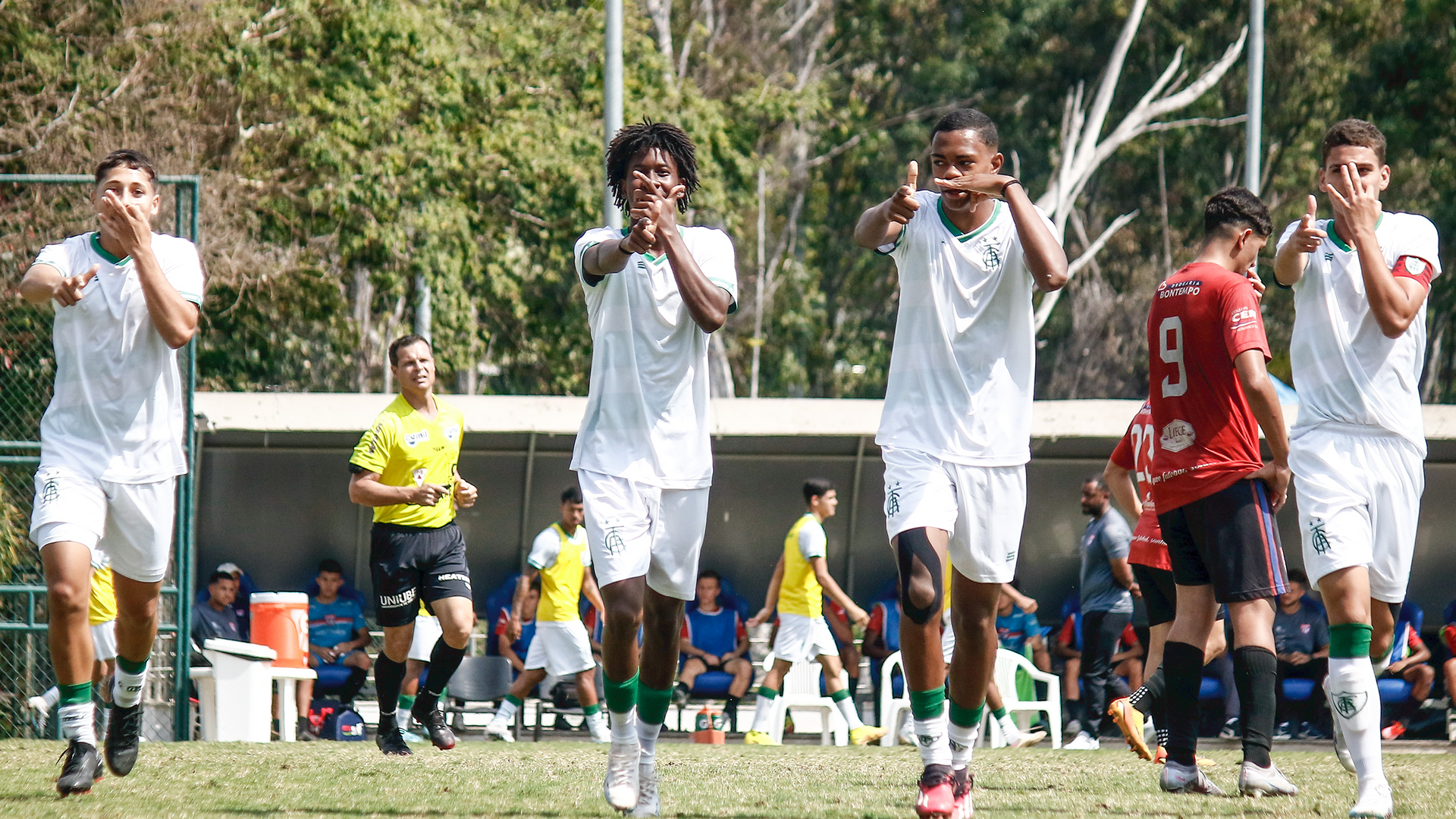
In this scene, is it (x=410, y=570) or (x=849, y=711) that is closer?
(x=410, y=570)

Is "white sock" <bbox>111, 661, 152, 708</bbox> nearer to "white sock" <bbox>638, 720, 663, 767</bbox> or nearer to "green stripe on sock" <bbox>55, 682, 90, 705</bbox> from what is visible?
"green stripe on sock" <bbox>55, 682, 90, 705</bbox>

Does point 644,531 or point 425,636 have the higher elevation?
point 644,531

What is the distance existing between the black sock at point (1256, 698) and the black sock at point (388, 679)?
16.0ft

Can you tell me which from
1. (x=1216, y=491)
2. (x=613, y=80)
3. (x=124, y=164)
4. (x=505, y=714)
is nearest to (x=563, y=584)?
(x=505, y=714)

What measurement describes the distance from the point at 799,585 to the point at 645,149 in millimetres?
7708

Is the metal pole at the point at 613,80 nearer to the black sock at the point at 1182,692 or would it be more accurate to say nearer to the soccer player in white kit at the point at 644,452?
the soccer player in white kit at the point at 644,452

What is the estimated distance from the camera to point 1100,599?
11.9 m

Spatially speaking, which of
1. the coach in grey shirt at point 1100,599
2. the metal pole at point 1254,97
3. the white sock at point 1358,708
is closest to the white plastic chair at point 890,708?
the coach in grey shirt at point 1100,599

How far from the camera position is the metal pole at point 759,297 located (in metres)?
30.2

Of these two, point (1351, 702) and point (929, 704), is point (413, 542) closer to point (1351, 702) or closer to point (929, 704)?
point (929, 704)

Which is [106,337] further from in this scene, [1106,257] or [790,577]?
[1106,257]

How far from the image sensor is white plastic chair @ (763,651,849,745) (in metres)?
12.5

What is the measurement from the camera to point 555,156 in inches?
787

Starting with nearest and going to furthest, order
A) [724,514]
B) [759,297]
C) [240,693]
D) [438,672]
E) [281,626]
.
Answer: [438,672] < [240,693] < [281,626] < [724,514] < [759,297]
